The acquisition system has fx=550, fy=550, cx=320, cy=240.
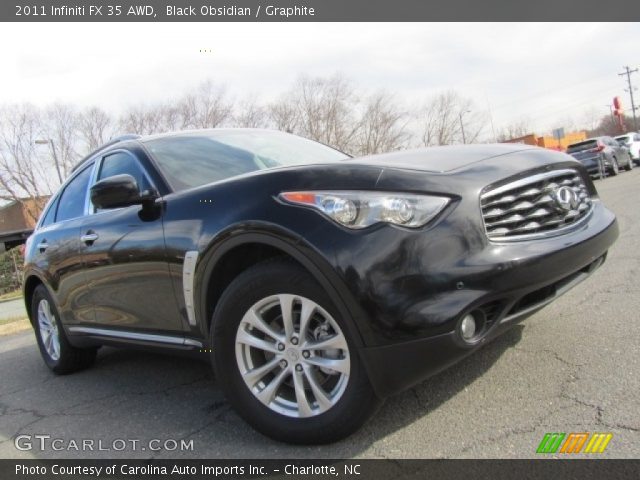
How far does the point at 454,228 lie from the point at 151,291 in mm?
1835

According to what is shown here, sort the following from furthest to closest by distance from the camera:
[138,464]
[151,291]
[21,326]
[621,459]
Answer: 1. [21,326]
2. [151,291]
3. [138,464]
4. [621,459]

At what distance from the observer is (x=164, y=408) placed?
3428 mm

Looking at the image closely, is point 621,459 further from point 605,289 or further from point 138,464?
point 605,289

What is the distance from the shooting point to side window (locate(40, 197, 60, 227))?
15.8ft

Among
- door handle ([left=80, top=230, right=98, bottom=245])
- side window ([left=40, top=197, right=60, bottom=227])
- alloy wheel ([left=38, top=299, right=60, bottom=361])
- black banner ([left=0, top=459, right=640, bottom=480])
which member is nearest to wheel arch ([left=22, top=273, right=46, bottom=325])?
alloy wheel ([left=38, top=299, right=60, bottom=361])

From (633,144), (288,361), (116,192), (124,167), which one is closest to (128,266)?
(116,192)

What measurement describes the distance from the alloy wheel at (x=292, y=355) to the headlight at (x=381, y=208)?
41 centimetres

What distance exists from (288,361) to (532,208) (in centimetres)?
135

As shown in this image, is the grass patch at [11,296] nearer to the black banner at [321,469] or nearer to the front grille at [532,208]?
the black banner at [321,469]

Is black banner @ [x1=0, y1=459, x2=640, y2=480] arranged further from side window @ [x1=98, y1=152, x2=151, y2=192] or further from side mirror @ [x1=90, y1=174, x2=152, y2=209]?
side window @ [x1=98, y1=152, x2=151, y2=192]

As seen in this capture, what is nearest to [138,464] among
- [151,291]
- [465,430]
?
[151,291]

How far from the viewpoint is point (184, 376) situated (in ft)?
13.2

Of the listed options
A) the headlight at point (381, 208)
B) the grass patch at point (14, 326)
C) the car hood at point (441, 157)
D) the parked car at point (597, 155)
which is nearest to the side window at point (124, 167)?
the car hood at point (441, 157)

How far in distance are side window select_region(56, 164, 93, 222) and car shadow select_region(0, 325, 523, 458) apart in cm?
134
